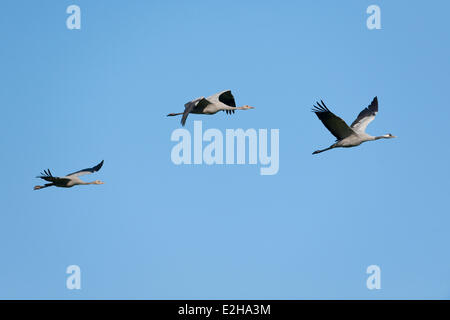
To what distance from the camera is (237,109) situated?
25.3 meters

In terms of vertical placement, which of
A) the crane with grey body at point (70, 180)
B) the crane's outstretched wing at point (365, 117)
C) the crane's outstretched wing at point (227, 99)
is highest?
the crane's outstretched wing at point (227, 99)

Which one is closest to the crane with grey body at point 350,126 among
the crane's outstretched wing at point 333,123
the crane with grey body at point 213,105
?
the crane's outstretched wing at point 333,123

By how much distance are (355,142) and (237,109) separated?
4289mm

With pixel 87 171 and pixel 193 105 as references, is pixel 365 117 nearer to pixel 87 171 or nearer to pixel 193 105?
pixel 193 105

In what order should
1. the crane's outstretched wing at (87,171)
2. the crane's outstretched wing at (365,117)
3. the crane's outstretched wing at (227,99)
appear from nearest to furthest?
the crane's outstretched wing at (365,117) < the crane's outstretched wing at (87,171) < the crane's outstretched wing at (227,99)

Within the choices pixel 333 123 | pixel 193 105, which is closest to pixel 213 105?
pixel 193 105

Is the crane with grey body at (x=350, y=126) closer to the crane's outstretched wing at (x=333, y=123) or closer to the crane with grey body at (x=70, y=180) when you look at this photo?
the crane's outstretched wing at (x=333, y=123)

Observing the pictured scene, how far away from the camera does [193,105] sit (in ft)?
75.4

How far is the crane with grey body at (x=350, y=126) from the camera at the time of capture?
21.7 meters

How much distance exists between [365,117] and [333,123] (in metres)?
2.79

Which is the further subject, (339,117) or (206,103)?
Answer: (206,103)

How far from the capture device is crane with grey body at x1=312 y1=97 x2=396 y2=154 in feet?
71.1
